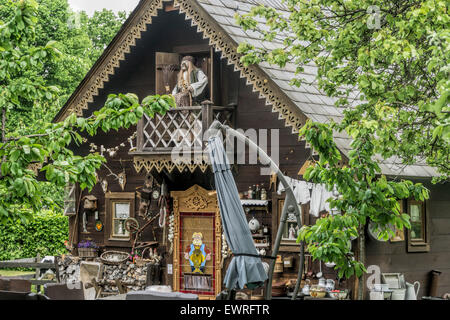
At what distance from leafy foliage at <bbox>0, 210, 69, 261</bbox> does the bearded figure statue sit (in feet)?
38.4

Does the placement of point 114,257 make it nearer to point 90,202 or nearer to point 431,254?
point 90,202

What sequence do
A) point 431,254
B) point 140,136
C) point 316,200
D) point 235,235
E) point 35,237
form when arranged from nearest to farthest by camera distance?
point 235,235 → point 316,200 → point 140,136 → point 431,254 → point 35,237

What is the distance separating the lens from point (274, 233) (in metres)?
15.2

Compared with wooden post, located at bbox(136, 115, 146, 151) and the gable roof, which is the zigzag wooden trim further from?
wooden post, located at bbox(136, 115, 146, 151)

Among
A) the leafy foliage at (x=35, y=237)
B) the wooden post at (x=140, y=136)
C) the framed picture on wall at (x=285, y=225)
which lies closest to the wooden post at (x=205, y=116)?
the wooden post at (x=140, y=136)

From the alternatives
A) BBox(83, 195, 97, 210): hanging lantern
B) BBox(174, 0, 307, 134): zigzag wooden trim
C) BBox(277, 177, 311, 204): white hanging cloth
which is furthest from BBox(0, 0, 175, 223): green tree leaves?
BBox(83, 195, 97, 210): hanging lantern

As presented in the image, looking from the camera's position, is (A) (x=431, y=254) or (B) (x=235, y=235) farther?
(A) (x=431, y=254)

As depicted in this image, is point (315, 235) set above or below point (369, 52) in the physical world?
below

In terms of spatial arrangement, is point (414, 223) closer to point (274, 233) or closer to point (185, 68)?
point (274, 233)

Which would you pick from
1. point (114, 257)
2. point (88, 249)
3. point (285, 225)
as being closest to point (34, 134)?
point (285, 225)

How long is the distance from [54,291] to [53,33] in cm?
2119

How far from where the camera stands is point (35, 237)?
86.8 feet

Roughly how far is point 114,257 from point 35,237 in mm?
9886
